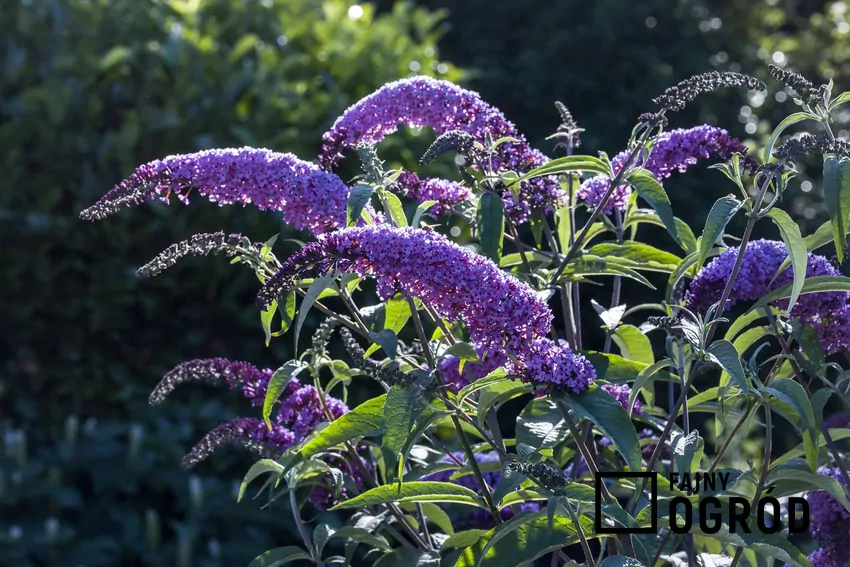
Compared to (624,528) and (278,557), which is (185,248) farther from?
(624,528)

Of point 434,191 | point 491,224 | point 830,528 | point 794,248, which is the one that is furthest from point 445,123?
point 830,528

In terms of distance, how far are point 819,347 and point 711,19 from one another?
7851mm

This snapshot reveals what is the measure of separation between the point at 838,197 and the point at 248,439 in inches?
49.0

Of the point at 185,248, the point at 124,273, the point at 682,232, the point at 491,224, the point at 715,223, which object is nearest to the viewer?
the point at 715,223

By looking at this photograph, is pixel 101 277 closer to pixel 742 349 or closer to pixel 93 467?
pixel 93 467

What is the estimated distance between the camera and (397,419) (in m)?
1.67

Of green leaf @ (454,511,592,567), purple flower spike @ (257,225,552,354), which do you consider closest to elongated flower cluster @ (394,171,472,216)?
purple flower spike @ (257,225,552,354)

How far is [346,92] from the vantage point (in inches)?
206

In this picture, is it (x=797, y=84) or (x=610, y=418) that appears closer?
(x=610, y=418)

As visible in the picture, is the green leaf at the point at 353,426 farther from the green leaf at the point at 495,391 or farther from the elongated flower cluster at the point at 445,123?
the elongated flower cluster at the point at 445,123

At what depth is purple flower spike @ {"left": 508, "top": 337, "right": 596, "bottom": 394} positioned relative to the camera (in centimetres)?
167

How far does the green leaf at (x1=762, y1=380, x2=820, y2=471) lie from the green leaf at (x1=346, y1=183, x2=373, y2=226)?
73 centimetres

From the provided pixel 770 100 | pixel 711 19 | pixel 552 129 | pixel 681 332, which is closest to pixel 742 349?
pixel 681 332

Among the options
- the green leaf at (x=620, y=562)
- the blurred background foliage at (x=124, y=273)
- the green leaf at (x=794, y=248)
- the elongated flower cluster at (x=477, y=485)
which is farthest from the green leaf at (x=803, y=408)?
the blurred background foliage at (x=124, y=273)
